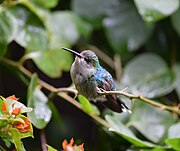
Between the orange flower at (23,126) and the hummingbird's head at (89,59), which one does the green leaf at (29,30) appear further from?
the orange flower at (23,126)

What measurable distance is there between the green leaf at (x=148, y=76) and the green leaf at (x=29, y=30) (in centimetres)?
37

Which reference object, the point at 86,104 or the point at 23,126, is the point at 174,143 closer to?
the point at 86,104

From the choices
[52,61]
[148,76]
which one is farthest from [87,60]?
[148,76]

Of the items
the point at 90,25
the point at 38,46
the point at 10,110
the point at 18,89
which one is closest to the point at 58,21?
the point at 90,25

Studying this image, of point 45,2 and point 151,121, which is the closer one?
point 151,121

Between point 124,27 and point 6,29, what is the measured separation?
0.61 meters

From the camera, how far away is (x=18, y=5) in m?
1.78

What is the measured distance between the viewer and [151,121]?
1.73 metres

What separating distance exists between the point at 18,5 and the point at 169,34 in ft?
2.43

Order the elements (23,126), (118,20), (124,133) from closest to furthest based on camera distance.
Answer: (23,126)
(124,133)
(118,20)

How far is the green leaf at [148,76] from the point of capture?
74.9 inches

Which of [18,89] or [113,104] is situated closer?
[113,104]

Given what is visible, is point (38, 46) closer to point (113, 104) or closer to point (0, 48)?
point (0, 48)

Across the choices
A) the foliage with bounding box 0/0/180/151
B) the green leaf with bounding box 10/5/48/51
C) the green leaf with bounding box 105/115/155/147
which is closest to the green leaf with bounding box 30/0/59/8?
the foliage with bounding box 0/0/180/151
